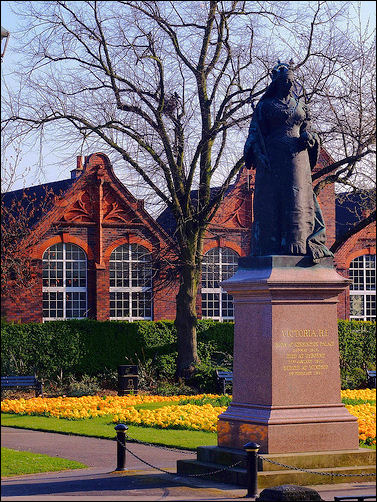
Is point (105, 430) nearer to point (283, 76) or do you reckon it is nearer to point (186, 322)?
point (283, 76)

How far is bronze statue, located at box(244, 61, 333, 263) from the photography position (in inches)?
506

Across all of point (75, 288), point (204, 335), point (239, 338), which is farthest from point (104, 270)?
point (239, 338)

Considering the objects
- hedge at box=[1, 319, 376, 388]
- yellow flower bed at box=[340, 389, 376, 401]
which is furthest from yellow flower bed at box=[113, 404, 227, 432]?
hedge at box=[1, 319, 376, 388]

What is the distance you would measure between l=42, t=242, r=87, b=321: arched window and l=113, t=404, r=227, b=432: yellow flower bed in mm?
14597

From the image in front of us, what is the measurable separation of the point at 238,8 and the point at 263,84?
2.17m

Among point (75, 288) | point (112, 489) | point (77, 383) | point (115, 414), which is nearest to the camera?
point (112, 489)

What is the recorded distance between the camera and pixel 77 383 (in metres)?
26.7

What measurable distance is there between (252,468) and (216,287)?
27302 millimetres

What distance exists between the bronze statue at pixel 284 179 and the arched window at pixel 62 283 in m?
22.1

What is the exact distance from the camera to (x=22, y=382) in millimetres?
25422

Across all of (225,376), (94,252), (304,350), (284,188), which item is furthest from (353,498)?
(94,252)

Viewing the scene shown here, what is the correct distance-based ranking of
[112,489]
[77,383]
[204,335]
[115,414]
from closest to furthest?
[112,489]
[115,414]
[77,383]
[204,335]

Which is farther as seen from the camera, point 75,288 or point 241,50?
point 75,288

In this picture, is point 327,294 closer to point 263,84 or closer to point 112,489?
point 112,489
